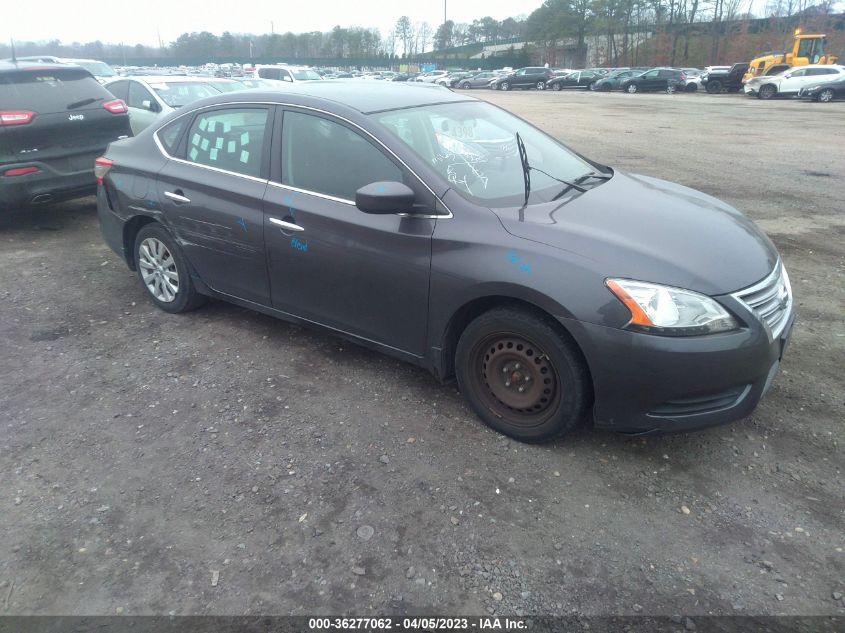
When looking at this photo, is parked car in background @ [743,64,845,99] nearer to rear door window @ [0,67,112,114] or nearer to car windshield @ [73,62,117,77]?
car windshield @ [73,62,117,77]

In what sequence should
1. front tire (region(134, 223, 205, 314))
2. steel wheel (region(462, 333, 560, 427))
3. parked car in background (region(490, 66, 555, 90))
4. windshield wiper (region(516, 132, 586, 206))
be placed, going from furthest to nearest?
parked car in background (region(490, 66, 555, 90)) → front tire (region(134, 223, 205, 314)) → windshield wiper (region(516, 132, 586, 206)) → steel wheel (region(462, 333, 560, 427))

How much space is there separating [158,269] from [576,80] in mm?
47599

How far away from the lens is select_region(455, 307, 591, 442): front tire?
3008 mm

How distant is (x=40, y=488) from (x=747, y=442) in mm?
3521

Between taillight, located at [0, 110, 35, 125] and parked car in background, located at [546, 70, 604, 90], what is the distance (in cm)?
4528

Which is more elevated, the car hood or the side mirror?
the side mirror

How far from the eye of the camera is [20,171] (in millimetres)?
6375

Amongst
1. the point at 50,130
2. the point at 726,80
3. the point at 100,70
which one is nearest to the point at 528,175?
the point at 50,130

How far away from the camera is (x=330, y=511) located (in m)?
2.83

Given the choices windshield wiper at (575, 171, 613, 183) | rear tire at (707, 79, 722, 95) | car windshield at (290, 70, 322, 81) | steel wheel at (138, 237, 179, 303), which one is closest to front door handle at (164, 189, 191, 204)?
steel wheel at (138, 237, 179, 303)

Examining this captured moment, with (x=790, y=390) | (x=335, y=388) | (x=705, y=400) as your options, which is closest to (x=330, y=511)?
(x=335, y=388)

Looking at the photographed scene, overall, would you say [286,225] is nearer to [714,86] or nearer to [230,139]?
[230,139]

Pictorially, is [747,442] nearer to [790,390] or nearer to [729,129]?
[790,390]

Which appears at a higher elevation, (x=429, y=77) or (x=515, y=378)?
(x=429, y=77)
